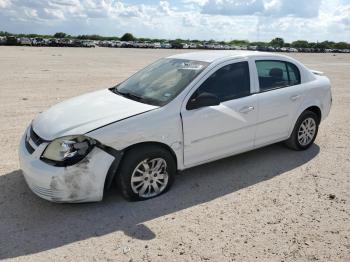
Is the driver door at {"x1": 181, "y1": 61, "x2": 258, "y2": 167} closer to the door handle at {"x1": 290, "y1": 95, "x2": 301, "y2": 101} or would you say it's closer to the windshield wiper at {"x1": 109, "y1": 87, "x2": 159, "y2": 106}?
the windshield wiper at {"x1": 109, "y1": 87, "x2": 159, "y2": 106}

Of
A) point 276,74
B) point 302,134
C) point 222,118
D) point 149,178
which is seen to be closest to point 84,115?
point 149,178

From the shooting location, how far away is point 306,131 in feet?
20.2

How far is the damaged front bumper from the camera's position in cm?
384

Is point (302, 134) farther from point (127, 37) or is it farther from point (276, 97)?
point (127, 37)

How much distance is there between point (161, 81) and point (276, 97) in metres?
1.78

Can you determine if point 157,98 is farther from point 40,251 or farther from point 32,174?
point 40,251

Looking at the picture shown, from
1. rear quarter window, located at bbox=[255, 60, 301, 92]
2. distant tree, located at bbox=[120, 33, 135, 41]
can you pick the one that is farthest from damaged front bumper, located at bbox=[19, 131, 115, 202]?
distant tree, located at bbox=[120, 33, 135, 41]

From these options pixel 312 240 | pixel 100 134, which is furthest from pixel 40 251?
pixel 312 240

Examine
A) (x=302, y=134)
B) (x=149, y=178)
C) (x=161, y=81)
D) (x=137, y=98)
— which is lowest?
(x=149, y=178)

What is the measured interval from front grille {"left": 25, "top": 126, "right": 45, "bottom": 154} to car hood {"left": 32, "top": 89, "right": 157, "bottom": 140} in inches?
2.2

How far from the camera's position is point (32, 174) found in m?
3.95

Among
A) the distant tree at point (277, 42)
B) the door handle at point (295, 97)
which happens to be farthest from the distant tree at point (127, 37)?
the door handle at point (295, 97)

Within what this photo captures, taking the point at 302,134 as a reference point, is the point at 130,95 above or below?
above

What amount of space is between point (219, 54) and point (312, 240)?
2885 mm
